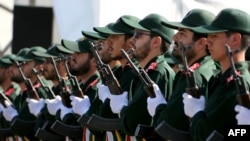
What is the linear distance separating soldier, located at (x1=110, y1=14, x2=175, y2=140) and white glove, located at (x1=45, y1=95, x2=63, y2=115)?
168 cm

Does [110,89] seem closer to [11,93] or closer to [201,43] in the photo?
[201,43]

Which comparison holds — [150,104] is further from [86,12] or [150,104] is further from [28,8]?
[28,8]

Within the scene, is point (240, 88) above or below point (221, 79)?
above

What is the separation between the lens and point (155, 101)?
6.95m

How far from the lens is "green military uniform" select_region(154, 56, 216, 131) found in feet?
21.7

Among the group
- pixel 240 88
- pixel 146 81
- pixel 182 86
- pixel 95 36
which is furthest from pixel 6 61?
pixel 240 88

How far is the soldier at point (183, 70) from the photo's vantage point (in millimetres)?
6617

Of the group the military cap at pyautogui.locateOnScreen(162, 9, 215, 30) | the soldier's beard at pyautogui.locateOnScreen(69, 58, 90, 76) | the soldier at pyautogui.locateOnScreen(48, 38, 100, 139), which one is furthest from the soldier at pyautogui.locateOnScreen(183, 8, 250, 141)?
the soldier's beard at pyautogui.locateOnScreen(69, 58, 90, 76)

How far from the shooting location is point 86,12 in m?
11.1

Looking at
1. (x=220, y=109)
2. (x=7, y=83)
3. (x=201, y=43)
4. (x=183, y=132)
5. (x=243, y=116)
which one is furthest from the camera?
(x=7, y=83)

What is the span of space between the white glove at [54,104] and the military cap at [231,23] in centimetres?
317

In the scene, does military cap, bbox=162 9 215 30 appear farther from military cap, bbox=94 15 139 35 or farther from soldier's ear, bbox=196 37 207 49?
military cap, bbox=94 15 139 35

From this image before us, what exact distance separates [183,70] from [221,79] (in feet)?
2.10

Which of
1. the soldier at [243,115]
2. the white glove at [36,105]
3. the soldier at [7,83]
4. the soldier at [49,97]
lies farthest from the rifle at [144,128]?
the soldier at [7,83]
